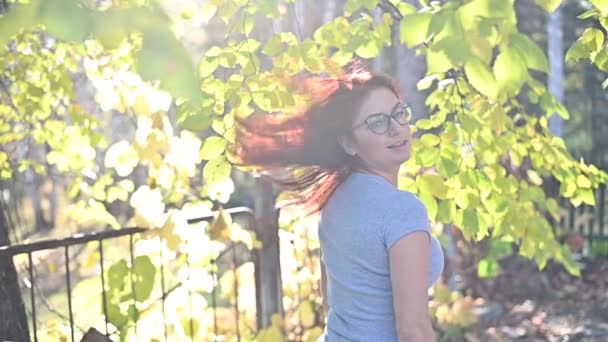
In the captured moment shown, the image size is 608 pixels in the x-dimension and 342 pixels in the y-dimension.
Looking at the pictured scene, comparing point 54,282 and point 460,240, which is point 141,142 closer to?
point 460,240

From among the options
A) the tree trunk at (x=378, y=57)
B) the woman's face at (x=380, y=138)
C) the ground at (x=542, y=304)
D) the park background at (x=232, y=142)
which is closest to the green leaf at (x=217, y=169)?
the park background at (x=232, y=142)

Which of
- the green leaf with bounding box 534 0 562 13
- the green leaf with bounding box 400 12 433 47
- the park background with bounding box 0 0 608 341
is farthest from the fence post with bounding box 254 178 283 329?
the green leaf with bounding box 400 12 433 47

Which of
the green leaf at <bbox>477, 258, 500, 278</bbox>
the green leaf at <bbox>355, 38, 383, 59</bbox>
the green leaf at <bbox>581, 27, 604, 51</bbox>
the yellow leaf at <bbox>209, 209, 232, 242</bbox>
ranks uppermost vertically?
the green leaf at <bbox>355, 38, 383, 59</bbox>

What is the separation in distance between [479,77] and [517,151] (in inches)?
99.5

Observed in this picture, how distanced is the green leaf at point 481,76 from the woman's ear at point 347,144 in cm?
82

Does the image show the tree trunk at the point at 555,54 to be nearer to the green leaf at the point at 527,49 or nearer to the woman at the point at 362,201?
the woman at the point at 362,201

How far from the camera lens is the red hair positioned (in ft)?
8.11

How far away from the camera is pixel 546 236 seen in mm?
4004

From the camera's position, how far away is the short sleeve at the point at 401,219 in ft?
7.30

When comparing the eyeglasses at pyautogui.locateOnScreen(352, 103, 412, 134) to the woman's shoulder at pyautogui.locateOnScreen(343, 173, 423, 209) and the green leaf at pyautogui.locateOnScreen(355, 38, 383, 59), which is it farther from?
the green leaf at pyautogui.locateOnScreen(355, 38, 383, 59)

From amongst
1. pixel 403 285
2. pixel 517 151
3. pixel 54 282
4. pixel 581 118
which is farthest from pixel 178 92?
pixel 581 118

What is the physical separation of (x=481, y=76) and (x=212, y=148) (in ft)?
5.43

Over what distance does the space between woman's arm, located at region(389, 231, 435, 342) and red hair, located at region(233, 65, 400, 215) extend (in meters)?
0.36

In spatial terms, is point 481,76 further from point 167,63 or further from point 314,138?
point 314,138
